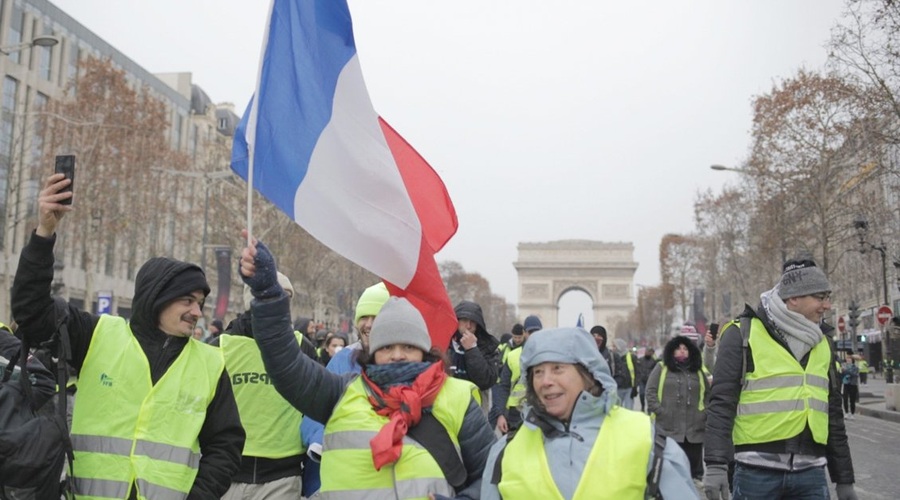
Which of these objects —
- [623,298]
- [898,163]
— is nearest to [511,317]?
[623,298]

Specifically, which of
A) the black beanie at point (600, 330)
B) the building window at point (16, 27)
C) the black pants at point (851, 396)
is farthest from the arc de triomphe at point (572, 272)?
the black beanie at point (600, 330)

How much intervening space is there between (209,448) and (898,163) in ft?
68.2

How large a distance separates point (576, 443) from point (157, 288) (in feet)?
5.43

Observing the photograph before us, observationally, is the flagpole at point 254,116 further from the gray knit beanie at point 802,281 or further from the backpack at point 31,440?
the gray knit beanie at point 802,281

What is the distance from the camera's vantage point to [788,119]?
112 feet

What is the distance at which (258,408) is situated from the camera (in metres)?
4.39

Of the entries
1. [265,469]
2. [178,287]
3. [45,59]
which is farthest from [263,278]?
[45,59]

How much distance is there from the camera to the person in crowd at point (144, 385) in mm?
3111

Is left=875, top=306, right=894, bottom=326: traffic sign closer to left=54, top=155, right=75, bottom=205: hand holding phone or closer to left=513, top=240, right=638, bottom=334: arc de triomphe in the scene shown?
left=54, top=155, right=75, bottom=205: hand holding phone

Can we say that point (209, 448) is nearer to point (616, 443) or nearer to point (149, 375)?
point (149, 375)

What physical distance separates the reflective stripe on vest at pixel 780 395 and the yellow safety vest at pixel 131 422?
2.62 m

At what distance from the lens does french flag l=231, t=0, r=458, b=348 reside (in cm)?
392

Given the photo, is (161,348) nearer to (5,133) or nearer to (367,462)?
(367,462)

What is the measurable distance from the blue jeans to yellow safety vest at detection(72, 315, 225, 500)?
2.62 m
